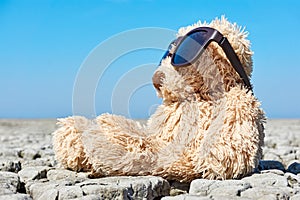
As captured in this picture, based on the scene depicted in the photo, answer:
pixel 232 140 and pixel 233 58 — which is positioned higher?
pixel 233 58

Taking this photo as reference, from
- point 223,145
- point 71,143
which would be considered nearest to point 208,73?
point 223,145

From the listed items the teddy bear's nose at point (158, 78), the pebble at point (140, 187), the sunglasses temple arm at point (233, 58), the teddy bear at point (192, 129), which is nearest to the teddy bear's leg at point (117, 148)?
the teddy bear at point (192, 129)

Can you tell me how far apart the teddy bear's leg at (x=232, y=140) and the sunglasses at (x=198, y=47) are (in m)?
0.19

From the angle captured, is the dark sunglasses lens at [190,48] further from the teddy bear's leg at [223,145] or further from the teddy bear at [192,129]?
the teddy bear's leg at [223,145]

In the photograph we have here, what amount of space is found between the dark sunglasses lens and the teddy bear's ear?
181 millimetres

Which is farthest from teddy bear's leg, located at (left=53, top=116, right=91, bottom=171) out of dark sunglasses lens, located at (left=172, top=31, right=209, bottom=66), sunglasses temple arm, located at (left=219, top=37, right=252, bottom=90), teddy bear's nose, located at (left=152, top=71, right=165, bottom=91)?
sunglasses temple arm, located at (left=219, top=37, right=252, bottom=90)

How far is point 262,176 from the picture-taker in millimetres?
2709

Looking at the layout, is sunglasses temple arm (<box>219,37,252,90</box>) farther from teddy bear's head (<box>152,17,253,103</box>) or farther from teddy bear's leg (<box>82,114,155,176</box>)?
teddy bear's leg (<box>82,114,155,176</box>)

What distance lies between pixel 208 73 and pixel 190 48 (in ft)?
0.60

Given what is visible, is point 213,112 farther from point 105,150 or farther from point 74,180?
point 74,180

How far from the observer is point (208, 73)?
283 cm

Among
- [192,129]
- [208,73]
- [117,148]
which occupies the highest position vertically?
[208,73]

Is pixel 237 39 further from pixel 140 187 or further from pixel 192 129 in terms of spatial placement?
pixel 140 187

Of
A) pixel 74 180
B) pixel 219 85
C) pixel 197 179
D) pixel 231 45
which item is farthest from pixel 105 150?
pixel 231 45
